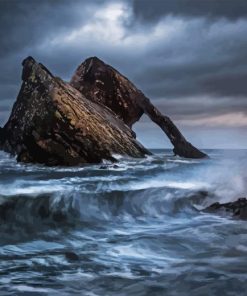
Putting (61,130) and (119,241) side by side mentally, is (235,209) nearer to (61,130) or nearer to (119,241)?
(119,241)

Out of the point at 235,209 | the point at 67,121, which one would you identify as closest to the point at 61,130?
the point at 67,121

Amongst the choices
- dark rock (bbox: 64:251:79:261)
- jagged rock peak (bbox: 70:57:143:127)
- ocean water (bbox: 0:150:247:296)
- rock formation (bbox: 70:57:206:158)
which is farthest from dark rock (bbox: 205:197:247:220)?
jagged rock peak (bbox: 70:57:143:127)

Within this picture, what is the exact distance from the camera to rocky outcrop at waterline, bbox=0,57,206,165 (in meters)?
27.5

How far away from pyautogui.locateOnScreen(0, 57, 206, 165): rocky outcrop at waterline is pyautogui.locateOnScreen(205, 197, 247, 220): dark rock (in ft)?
55.3

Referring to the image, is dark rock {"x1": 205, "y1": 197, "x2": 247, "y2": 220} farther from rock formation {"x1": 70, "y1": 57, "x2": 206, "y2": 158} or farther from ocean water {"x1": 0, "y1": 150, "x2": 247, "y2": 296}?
rock formation {"x1": 70, "y1": 57, "x2": 206, "y2": 158}

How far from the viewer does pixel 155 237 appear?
342 inches

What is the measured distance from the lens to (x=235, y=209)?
1082 centimetres

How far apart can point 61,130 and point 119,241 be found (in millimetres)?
19544

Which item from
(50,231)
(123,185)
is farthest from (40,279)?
Answer: (123,185)

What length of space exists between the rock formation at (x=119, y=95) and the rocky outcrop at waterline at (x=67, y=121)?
9 centimetres

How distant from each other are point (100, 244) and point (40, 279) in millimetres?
2524

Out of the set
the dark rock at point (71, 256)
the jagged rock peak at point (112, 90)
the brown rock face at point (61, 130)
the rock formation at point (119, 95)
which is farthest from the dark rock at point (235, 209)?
the jagged rock peak at point (112, 90)

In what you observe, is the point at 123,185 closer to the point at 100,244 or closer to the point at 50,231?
the point at 50,231

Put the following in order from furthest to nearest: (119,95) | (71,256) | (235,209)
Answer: (119,95), (235,209), (71,256)
